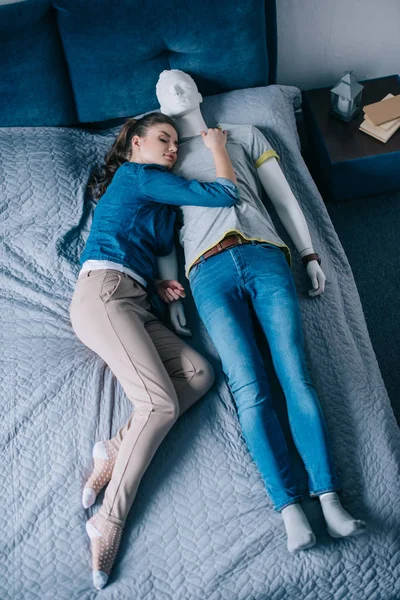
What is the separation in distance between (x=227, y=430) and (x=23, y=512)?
576mm

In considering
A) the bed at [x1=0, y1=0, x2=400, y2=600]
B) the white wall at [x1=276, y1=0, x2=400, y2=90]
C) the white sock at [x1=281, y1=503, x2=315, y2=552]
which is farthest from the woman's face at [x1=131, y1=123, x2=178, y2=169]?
the white sock at [x1=281, y1=503, x2=315, y2=552]

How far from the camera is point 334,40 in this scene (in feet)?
7.96

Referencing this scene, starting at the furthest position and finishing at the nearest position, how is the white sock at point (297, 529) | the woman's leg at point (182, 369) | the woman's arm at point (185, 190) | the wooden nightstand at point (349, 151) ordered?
the wooden nightstand at point (349, 151)
the woman's arm at point (185, 190)
the woman's leg at point (182, 369)
the white sock at point (297, 529)

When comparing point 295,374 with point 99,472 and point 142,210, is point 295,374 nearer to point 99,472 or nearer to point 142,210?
point 99,472

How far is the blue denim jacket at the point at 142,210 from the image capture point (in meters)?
1.72

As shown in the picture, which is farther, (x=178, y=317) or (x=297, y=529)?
(x=178, y=317)

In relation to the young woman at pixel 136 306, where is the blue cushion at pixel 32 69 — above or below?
above

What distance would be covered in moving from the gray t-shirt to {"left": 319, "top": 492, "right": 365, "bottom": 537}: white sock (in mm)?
739

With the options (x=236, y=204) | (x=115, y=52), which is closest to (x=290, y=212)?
(x=236, y=204)

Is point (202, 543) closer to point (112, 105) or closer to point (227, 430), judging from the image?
point (227, 430)

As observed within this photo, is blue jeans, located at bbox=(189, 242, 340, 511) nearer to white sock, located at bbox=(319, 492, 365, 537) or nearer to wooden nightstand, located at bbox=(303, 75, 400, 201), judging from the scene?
white sock, located at bbox=(319, 492, 365, 537)

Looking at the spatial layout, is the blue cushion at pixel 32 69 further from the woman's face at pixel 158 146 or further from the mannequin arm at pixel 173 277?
the mannequin arm at pixel 173 277

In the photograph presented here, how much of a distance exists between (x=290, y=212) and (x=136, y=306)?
602 millimetres

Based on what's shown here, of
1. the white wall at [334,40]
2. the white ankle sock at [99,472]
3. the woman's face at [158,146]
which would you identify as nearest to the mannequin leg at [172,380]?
the white ankle sock at [99,472]
